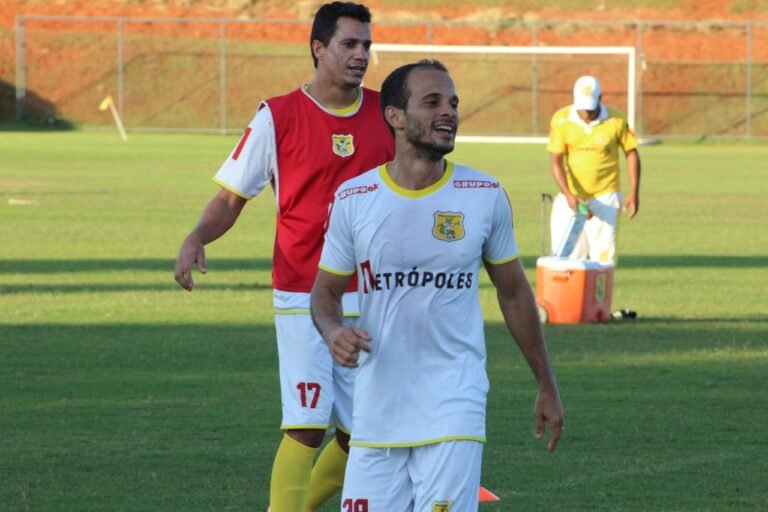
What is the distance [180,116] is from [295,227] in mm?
53095

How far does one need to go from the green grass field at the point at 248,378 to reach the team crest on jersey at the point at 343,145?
6.12 feet

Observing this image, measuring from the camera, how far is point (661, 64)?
60.5 metres

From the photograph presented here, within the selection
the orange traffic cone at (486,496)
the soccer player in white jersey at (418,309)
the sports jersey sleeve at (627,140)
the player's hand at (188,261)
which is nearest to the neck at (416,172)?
the soccer player in white jersey at (418,309)

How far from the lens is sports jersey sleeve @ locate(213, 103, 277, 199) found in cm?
754

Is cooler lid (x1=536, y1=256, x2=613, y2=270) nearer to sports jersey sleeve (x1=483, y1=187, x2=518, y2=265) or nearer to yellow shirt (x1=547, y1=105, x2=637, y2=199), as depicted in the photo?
yellow shirt (x1=547, y1=105, x2=637, y2=199)

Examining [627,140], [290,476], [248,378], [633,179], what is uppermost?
[627,140]

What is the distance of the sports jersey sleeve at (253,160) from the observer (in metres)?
7.54

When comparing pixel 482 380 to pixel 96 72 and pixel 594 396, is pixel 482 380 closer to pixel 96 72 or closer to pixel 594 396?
pixel 594 396

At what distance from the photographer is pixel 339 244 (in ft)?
19.0

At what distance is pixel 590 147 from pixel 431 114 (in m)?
11.1

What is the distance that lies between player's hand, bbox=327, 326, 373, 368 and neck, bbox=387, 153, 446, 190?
58cm

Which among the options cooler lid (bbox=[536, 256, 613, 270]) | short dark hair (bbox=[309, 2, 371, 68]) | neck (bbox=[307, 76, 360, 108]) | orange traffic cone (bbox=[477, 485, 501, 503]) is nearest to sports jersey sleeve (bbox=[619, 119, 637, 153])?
cooler lid (bbox=[536, 256, 613, 270])

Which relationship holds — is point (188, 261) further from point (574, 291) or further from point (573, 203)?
point (573, 203)

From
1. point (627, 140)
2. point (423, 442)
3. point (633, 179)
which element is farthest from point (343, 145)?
point (627, 140)
